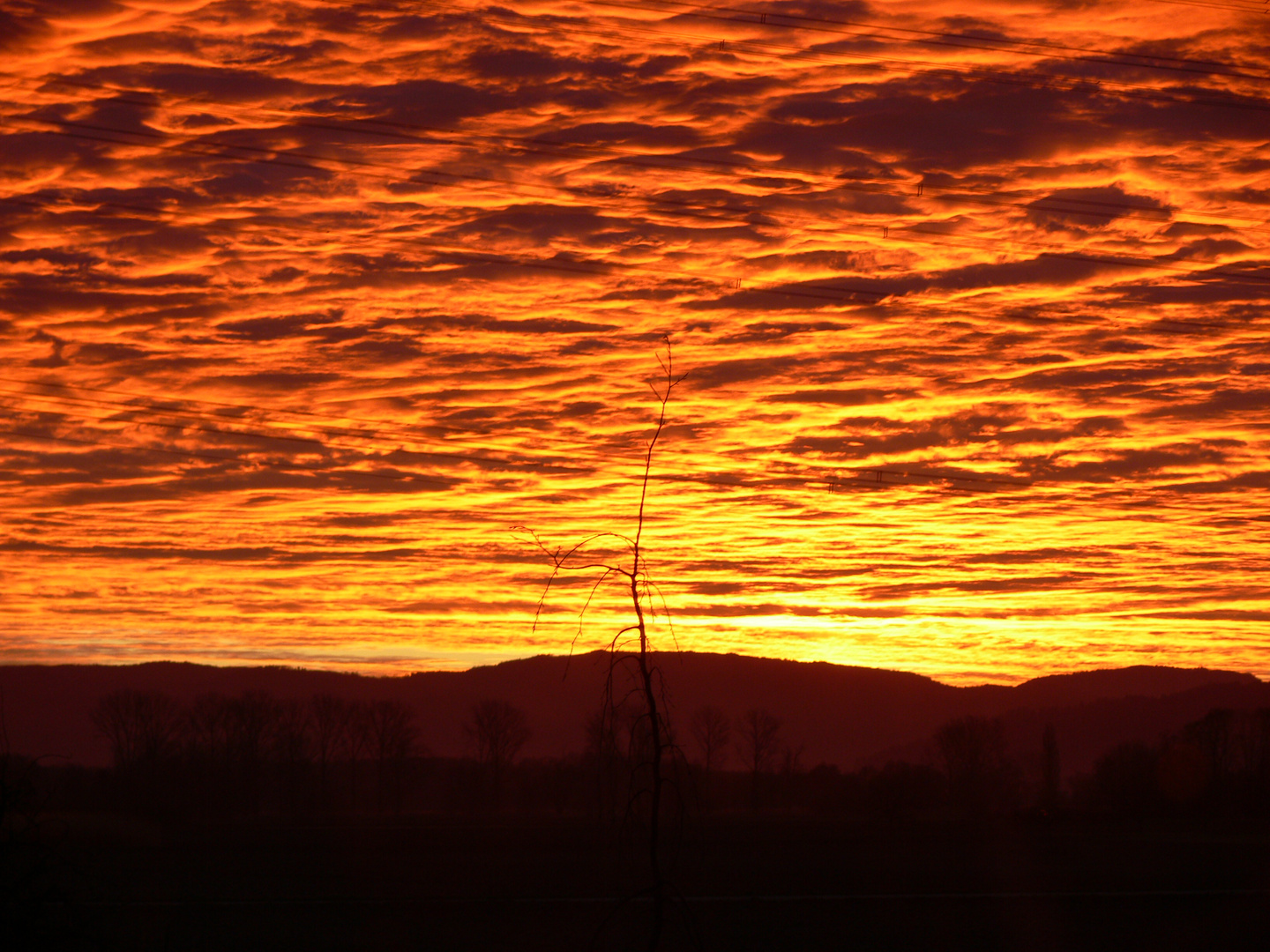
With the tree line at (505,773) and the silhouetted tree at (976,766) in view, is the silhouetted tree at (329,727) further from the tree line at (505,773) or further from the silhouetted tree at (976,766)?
the silhouetted tree at (976,766)

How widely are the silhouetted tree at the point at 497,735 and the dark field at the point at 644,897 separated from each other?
94.6m

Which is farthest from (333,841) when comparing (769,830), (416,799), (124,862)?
(416,799)

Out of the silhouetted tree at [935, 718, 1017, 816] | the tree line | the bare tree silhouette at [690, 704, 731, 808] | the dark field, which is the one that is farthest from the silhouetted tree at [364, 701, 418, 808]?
the dark field

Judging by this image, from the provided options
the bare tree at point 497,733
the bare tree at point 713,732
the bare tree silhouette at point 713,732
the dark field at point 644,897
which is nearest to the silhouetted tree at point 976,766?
the bare tree at point 713,732

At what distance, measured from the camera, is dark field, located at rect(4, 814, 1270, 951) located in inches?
1160

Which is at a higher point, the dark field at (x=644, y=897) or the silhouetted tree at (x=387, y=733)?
the dark field at (x=644, y=897)

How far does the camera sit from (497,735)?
552 ft

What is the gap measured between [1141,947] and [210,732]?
435 ft

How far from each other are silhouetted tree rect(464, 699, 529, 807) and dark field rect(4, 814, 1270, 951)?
310 ft

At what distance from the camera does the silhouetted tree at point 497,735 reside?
166625mm

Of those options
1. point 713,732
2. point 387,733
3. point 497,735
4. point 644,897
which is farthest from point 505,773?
point 644,897

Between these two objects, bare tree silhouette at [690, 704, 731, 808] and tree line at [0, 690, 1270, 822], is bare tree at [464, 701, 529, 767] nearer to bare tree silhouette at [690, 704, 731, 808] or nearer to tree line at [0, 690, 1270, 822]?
tree line at [0, 690, 1270, 822]

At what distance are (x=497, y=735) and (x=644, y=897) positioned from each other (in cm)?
12520

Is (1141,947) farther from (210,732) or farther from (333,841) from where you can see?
(210,732)
